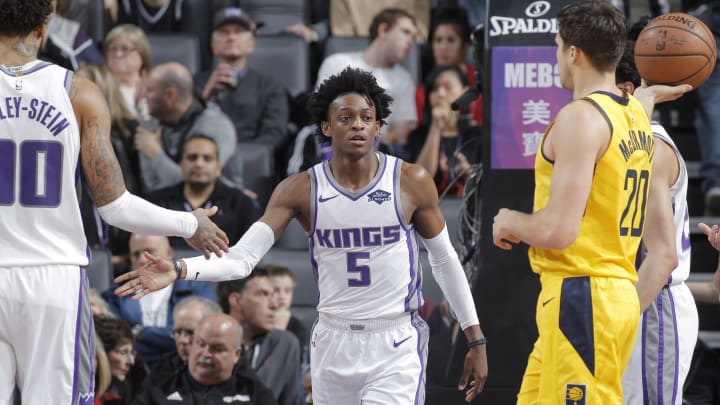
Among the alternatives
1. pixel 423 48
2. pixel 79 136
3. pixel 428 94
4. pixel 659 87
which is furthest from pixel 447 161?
pixel 79 136

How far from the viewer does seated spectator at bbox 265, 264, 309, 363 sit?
7820 mm

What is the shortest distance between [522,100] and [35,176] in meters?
3.08

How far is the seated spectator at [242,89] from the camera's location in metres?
9.53

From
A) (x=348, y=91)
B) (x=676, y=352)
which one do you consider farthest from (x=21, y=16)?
(x=676, y=352)

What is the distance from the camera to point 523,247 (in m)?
6.82

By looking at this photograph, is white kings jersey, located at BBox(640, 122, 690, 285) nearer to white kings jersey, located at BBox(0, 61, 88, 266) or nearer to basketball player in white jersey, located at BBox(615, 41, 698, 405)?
basketball player in white jersey, located at BBox(615, 41, 698, 405)

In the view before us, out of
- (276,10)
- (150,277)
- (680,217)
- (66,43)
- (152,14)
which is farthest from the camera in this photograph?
(276,10)

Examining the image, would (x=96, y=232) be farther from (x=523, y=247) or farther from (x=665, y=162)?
(x=665, y=162)

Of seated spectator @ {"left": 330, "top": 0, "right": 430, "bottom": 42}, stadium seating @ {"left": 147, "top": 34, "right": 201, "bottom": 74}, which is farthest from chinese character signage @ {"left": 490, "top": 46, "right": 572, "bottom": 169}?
stadium seating @ {"left": 147, "top": 34, "right": 201, "bottom": 74}

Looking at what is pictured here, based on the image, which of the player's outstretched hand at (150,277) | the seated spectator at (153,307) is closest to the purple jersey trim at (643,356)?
the player's outstretched hand at (150,277)

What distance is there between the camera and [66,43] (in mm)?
9547

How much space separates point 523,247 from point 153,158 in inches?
126

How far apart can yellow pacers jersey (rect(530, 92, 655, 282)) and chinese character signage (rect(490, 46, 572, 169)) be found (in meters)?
2.02

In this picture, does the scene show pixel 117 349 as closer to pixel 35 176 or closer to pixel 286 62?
pixel 35 176
